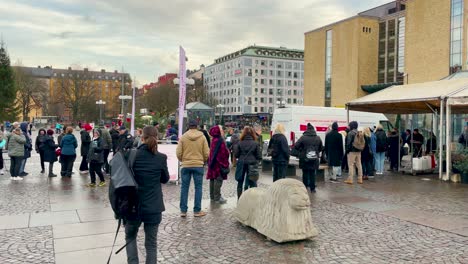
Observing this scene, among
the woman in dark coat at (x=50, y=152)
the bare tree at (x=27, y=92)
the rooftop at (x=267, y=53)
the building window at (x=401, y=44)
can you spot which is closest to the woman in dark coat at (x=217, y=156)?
the woman in dark coat at (x=50, y=152)

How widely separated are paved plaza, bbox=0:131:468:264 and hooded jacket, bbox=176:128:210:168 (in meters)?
1.05

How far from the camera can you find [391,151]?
615 inches

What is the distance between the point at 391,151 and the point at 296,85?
109840mm

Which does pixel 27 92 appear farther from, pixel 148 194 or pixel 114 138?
pixel 148 194

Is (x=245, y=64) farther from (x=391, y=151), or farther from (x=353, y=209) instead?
(x=353, y=209)

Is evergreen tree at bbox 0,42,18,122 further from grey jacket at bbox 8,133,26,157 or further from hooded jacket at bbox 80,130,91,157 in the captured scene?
hooded jacket at bbox 80,130,91,157

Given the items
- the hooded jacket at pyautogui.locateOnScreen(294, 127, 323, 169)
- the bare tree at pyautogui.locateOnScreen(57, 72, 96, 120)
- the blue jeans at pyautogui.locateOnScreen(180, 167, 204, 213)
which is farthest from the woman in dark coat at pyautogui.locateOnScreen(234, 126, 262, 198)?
the bare tree at pyautogui.locateOnScreen(57, 72, 96, 120)

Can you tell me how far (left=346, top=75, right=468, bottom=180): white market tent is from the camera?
12402mm

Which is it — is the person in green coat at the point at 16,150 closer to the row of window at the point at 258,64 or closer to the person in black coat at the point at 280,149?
the person in black coat at the point at 280,149

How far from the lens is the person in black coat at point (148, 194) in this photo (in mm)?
4320

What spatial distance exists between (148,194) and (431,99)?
11.3 metres

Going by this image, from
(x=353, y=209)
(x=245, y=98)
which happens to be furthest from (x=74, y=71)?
(x=353, y=209)

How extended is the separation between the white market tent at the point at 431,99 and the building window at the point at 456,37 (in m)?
30.2

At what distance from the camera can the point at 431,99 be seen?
41.8 feet
